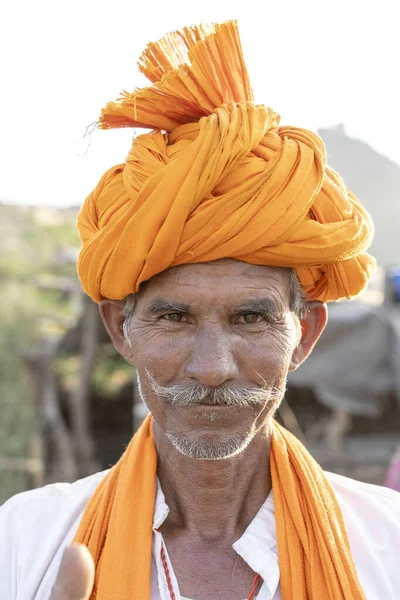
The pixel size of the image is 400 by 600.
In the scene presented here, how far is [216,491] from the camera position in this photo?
241cm

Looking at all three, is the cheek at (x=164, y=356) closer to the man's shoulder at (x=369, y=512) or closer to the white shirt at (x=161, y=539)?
the white shirt at (x=161, y=539)

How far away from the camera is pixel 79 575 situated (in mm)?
1597

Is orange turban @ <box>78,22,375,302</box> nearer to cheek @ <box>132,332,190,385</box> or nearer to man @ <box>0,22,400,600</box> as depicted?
man @ <box>0,22,400,600</box>

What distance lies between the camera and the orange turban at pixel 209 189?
2207 mm

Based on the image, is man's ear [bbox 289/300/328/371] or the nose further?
man's ear [bbox 289/300/328/371]

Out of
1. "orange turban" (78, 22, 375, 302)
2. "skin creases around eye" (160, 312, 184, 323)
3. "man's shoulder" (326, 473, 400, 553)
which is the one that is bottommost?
"man's shoulder" (326, 473, 400, 553)

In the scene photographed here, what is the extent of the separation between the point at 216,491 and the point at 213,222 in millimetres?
838

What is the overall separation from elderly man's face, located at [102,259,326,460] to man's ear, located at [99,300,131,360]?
0.21m

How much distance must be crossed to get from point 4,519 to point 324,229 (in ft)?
4.36

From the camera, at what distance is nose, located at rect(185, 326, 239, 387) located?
216cm

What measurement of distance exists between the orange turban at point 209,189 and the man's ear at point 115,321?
0.09m

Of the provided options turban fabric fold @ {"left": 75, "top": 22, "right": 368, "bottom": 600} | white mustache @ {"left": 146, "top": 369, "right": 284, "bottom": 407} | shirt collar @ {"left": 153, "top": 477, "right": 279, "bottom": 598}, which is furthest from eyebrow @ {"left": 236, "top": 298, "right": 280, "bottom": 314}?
shirt collar @ {"left": 153, "top": 477, "right": 279, "bottom": 598}

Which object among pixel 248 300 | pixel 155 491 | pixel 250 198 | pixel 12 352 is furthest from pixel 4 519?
pixel 12 352

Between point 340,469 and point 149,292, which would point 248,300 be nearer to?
point 149,292
